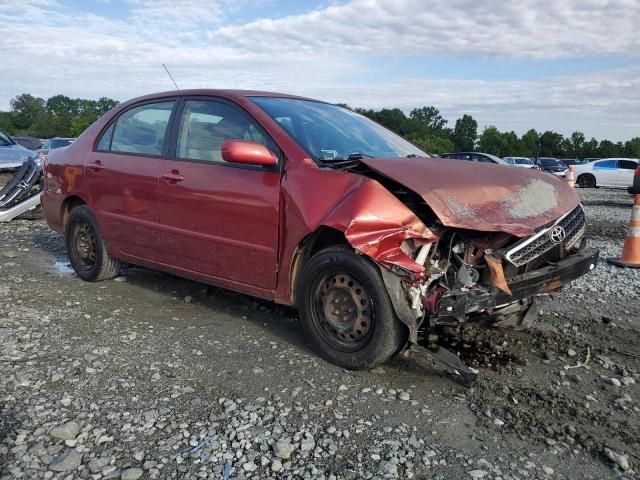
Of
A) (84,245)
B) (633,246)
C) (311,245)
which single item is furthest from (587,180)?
(311,245)

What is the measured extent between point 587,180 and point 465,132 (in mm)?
80780

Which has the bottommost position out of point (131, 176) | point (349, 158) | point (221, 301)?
point (221, 301)

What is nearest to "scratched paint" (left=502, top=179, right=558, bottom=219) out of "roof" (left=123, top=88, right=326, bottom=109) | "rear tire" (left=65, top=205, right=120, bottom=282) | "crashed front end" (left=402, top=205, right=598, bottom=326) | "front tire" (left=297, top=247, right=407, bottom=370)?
"crashed front end" (left=402, top=205, right=598, bottom=326)

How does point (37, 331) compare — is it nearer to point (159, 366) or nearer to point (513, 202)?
point (159, 366)

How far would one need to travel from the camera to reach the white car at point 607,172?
24703 mm

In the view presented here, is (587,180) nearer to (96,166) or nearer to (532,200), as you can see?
(532,200)

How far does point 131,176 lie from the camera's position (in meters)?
4.96

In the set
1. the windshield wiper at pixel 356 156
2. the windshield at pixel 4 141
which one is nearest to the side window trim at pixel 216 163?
the windshield wiper at pixel 356 156

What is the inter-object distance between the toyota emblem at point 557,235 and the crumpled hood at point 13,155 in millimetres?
9494

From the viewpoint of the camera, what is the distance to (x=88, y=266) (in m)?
5.77

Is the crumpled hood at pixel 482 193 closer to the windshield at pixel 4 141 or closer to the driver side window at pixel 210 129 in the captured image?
the driver side window at pixel 210 129

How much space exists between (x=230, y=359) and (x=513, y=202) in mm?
2042

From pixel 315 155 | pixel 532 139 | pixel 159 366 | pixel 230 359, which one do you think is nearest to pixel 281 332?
pixel 230 359

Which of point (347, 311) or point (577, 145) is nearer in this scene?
point (347, 311)
